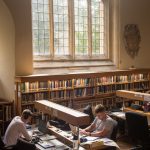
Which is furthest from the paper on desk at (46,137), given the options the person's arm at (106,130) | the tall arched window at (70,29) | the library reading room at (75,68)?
the tall arched window at (70,29)

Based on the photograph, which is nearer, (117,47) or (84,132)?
(84,132)

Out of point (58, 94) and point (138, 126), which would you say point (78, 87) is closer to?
point (58, 94)

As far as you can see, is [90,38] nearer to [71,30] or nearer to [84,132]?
[71,30]

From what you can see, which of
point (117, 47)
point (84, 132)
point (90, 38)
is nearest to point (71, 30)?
point (90, 38)

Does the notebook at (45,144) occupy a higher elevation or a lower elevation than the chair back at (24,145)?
higher

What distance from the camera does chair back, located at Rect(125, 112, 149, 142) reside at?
6332mm

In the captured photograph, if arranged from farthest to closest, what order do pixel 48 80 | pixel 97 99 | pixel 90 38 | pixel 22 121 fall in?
pixel 90 38, pixel 97 99, pixel 48 80, pixel 22 121

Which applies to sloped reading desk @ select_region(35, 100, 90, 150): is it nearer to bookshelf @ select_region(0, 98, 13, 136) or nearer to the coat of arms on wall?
bookshelf @ select_region(0, 98, 13, 136)

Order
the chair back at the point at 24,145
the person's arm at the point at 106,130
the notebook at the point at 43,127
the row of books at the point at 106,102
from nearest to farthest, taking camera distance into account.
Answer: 1. the chair back at the point at 24,145
2. the person's arm at the point at 106,130
3. the notebook at the point at 43,127
4. the row of books at the point at 106,102

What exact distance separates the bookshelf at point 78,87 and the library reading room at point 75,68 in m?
0.03

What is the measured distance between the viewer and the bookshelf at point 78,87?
26.5 ft

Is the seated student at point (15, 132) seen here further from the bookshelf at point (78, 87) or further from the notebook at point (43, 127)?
the bookshelf at point (78, 87)

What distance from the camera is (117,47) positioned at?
10.3 m

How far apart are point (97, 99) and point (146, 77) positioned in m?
2.22
